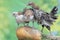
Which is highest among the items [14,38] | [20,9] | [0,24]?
[20,9]

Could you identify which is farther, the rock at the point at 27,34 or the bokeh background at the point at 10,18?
the bokeh background at the point at 10,18

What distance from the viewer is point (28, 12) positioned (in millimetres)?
1170

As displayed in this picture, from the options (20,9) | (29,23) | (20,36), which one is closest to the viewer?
A: (20,36)

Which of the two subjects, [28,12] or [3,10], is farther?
[3,10]

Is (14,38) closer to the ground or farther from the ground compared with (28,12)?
closer to the ground

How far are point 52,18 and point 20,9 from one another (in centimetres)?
27

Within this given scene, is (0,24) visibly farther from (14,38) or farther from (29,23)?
(29,23)

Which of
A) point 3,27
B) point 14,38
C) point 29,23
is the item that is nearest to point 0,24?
point 3,27

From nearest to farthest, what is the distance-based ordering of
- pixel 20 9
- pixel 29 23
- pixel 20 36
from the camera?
pixel 20 36
pixel 29 23
pixel 20 9

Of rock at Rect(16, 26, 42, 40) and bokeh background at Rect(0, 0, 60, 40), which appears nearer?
rock at Rect(16, 26, 42, 40)

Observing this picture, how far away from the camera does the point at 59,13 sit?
4.58ft

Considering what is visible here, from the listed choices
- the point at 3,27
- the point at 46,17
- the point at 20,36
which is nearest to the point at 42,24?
the point at 46,17

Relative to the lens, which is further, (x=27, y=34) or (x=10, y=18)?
(x=10, y=18)

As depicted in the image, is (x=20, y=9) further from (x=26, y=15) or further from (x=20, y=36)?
(x=20, y=36)
